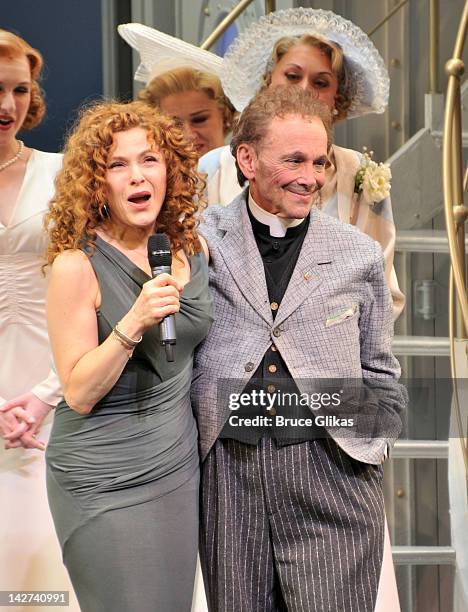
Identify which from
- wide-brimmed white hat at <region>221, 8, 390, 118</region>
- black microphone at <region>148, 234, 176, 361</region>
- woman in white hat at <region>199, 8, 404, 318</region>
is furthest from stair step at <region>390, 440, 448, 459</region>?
black microphone at <region>148, 234, 176, 361</region>

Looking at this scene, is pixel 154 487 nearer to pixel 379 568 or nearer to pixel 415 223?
pixel 379 568

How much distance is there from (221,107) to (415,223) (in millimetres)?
1186

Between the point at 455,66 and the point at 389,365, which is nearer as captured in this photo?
the point at 389,365

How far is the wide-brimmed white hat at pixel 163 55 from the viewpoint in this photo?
328 centimetres

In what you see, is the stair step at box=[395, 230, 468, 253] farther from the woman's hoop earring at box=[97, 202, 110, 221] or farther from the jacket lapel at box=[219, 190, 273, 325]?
the woman's hoop earring at box=[97, 202, 110, 221]

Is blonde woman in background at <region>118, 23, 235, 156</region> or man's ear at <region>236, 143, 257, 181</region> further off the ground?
blonde woman in background at <region>118, 23, 235, 156</region>

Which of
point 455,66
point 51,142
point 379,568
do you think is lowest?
point 379,568

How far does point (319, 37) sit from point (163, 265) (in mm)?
1220

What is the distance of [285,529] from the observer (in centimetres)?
226

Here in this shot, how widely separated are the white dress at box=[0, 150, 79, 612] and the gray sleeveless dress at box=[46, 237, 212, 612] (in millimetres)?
829

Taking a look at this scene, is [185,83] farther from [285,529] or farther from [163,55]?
[285,529]

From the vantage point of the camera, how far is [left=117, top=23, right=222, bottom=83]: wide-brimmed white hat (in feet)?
10.8

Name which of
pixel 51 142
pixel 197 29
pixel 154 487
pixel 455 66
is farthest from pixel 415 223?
pixel 154 487

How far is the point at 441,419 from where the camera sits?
412 cm
